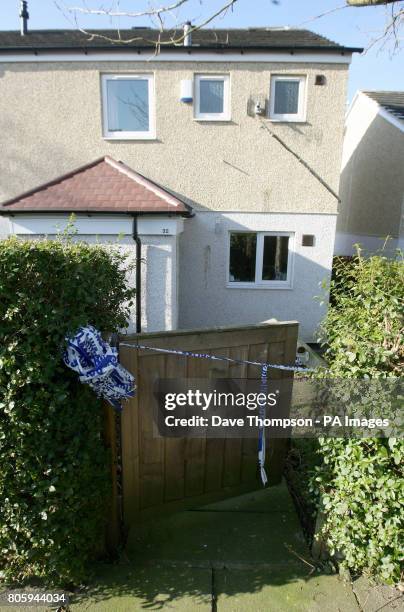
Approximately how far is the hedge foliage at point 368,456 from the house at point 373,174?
7.93 meters

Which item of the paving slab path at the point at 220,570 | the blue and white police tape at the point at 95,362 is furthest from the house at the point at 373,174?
the blue and white police tape at the point at 95,362

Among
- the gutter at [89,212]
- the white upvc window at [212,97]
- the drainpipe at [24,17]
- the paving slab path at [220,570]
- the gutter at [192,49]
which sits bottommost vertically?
the paving slab path at [220,570]

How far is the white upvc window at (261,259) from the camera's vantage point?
8359mm

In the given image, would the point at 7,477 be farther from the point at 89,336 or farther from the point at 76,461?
the point at 89,336

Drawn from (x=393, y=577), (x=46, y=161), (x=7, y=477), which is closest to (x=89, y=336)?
(x=7, y=477)

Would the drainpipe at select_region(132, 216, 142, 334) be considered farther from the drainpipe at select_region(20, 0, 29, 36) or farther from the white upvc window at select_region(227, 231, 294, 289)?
the drainpipe at select_region(20, 0, 29, 36)

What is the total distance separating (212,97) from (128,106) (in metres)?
1.80

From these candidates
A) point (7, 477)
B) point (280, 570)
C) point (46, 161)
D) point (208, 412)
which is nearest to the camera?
point (7, 477)

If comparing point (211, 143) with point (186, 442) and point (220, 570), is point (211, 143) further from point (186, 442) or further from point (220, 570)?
point (220, 570)

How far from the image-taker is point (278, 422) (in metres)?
3.32

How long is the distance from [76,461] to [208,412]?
114cm

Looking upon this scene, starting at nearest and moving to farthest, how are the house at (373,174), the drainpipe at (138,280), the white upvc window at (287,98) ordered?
the drainpipe at (138,280), the white upvc window at (287,98), the house at (373,174)

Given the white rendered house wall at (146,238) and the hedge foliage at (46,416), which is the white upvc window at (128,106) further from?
the hedge foliage at (46,416)

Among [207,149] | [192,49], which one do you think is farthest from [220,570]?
[192,49]
